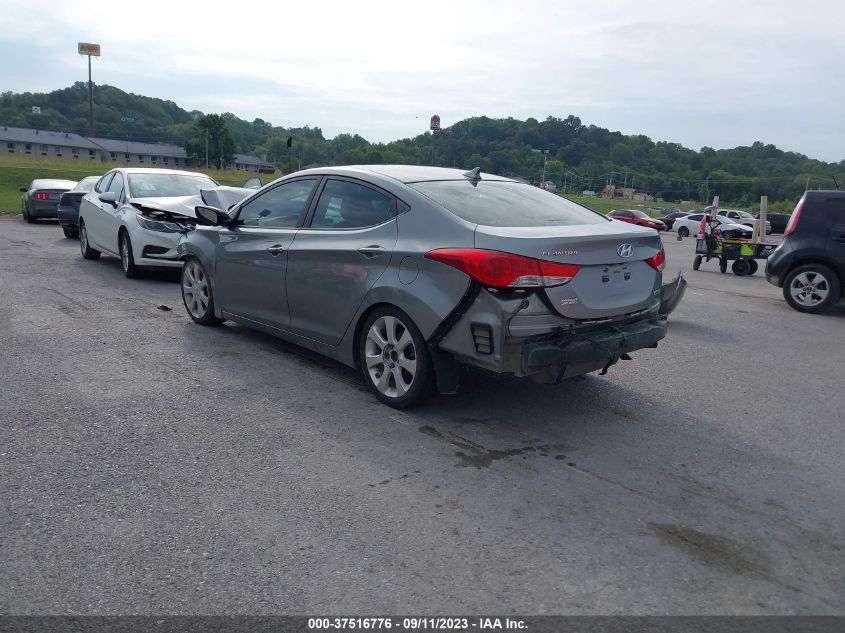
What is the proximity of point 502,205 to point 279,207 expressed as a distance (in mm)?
2184

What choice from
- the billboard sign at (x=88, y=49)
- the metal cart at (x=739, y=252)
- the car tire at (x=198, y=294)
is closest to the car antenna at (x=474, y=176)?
the car tire at (x=198, y=294)

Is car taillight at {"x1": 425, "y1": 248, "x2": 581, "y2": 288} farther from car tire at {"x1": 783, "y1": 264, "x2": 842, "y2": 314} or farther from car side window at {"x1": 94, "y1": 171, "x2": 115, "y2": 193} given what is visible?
car side window at {"x1": 94, "y1": 171, "x2": 115, "y2": 193}

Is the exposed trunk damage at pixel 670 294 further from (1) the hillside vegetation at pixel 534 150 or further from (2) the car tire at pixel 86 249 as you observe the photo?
Result: (1) the hillside vegetation at pixel 534 150

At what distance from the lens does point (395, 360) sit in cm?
504

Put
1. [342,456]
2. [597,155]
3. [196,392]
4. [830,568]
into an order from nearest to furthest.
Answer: [830,568] < [342,456] < [196,392] < [597,155]

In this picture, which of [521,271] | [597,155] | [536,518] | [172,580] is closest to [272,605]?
[172,580]

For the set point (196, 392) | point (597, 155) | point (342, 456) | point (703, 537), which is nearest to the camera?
point (703, 537)

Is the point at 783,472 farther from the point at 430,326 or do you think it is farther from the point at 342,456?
the point at 342,456

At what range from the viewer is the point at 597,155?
80.2m

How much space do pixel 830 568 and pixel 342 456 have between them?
2537mm

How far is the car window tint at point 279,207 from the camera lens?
6.14m

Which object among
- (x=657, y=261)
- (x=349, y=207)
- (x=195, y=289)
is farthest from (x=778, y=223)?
(x=349, y=207)

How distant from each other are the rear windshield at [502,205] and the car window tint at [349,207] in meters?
0.30

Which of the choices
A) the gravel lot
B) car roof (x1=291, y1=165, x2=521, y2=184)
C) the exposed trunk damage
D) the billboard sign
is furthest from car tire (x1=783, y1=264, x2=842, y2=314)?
the billboard sign
